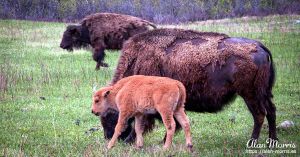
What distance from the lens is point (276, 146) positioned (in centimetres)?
780

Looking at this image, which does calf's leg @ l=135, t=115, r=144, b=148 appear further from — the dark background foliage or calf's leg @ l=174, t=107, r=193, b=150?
the dark background foliage

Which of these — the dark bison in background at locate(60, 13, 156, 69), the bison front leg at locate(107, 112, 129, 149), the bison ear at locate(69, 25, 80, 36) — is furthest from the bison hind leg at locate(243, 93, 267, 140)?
the bison ear at locate(69, 25, 80, 36)

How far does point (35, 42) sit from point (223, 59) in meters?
17.6

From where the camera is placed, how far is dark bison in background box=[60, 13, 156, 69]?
56.4ft

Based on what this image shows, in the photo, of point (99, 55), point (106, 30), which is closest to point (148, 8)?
point (106, 30)

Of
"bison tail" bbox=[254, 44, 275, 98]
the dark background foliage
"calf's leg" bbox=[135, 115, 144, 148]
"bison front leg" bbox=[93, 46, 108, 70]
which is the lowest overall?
the dark background foliage

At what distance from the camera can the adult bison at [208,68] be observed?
801cm

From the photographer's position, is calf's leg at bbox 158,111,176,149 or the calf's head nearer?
calf's leg at bbox 158,111,176,149

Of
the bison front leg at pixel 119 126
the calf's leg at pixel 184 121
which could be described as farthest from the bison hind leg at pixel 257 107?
the bison front leg at pixel 119 126

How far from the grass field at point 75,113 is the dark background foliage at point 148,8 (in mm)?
13746

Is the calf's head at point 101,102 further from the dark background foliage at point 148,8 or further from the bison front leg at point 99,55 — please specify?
the dark background foliage at point 148,8

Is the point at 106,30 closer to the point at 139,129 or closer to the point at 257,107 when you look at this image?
the point at 139,129

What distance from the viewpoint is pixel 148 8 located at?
3744 centimetres

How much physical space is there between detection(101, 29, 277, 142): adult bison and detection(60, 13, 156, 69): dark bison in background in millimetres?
8261
